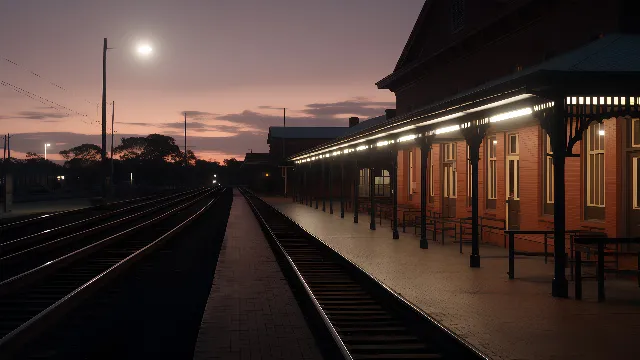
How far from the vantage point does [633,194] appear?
12.7 metres

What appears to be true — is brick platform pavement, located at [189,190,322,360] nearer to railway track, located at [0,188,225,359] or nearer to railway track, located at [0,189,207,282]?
railway track, located at [0,188,225,359]

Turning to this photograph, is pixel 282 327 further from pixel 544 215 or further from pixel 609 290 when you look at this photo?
pixel 544 215

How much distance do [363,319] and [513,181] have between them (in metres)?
9.54

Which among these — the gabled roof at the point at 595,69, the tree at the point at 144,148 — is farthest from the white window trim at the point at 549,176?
the tree at the point at 144,148

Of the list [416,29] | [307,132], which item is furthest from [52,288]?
[307,132]

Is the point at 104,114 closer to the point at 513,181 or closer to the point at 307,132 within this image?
the point at 513,181

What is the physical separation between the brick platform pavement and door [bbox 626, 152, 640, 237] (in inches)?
235

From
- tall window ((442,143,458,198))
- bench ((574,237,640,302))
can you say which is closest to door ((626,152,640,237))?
bench ((574,237,640,302))

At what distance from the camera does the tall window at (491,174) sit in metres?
19.5

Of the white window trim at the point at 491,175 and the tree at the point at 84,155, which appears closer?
the white window trim at the point at 491,175

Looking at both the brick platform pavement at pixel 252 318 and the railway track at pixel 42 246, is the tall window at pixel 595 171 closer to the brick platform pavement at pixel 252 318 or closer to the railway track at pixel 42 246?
the brick platform pavement at pixel 252 318

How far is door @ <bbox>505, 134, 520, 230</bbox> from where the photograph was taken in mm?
17688

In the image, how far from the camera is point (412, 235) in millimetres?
22547

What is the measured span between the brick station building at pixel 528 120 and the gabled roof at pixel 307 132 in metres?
60.6
